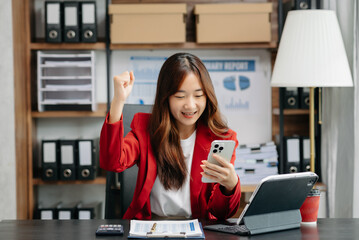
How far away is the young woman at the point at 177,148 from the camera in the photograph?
5.56 feet

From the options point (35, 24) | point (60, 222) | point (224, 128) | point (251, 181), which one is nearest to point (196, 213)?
point (224, 128)

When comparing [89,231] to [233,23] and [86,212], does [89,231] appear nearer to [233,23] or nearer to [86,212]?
[86,212]

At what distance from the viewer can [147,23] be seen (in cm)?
298

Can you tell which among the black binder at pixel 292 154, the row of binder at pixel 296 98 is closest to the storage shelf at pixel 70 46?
the row of binder at pixel 296 98

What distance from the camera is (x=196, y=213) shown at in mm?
1761

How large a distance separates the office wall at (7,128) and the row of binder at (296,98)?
1.75 metres

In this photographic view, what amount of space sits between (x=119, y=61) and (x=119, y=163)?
1.76m

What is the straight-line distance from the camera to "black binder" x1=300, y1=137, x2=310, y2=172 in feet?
9.89

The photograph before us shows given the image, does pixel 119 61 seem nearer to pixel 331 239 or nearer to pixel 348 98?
pixel 348 98

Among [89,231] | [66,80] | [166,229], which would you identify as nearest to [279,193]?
[166,229]

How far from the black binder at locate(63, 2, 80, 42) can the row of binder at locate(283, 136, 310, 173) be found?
1522 millimetres

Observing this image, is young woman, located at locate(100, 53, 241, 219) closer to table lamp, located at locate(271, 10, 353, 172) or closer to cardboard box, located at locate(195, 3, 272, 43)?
table lamp, located at locate(271, 10, 353, 172)

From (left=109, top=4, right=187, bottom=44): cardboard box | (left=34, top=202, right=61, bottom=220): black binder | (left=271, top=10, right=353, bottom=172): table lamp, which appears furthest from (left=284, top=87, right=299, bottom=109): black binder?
(left=34, top=202, right=61, bottom=220): black binder

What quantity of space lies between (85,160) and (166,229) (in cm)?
173
